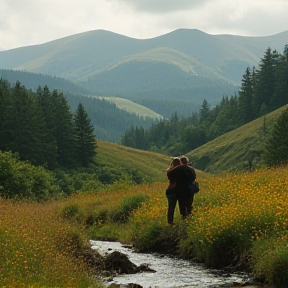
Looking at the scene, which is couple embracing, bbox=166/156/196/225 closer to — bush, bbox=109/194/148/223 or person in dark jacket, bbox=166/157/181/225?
person in dark jacket, bbox=166/157/181/225

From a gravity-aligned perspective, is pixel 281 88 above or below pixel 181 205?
above

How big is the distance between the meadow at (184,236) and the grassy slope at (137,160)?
193 feet

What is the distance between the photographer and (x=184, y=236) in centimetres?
1644

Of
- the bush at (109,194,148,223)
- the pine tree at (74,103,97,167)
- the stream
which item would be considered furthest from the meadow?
the pine tree at (74,103,97,167)

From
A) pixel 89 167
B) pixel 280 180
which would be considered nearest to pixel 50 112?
pixel 89 167

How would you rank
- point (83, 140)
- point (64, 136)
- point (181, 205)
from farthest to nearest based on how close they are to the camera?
point (83, 140), point (64, 136), point (181, 205)

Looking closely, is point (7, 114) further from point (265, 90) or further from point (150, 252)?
point (265, 90)

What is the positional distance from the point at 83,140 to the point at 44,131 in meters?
9.80

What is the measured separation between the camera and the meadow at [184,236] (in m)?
10.7

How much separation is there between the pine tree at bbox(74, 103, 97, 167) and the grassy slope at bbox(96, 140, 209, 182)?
3.05 meters

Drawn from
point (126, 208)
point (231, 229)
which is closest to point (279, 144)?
point (126, 208)

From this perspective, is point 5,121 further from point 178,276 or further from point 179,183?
point 178,276

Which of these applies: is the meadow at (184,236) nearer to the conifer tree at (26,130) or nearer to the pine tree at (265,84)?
the conifer tree at (26,130)

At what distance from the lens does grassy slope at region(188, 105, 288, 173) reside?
91062 millimetres
